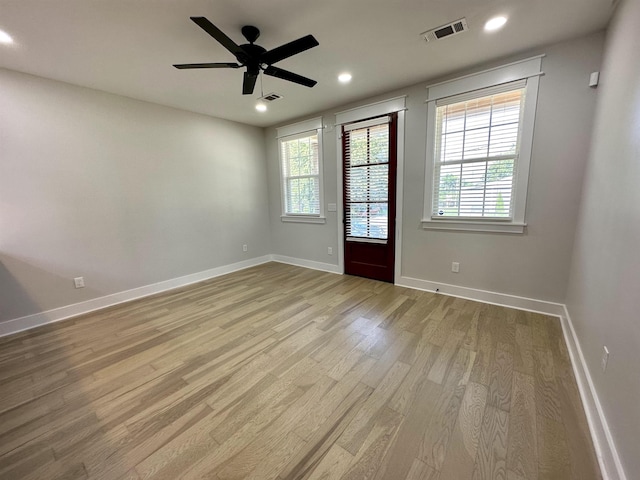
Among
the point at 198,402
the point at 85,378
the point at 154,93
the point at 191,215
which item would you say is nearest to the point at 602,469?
the point at 198,402

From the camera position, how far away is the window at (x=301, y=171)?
4.34m

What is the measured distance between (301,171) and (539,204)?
11.2 feet

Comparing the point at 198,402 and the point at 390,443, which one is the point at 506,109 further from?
the point at 198,402

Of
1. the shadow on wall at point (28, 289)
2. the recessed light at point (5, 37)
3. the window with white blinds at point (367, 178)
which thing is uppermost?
the recessed light at point (5, 37)

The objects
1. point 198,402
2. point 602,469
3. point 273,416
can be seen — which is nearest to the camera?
point 602,469

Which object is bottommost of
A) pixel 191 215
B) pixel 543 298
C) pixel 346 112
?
pixel 543 298

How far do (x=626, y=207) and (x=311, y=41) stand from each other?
208cm

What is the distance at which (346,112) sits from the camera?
382 cm

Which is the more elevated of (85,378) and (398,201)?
(398,201)

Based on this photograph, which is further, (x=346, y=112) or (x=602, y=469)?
(x=346, y=112)

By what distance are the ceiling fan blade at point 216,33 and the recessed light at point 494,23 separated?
1.99 m

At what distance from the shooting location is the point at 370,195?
381 cm

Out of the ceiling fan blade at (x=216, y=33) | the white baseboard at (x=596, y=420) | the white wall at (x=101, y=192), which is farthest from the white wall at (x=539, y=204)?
the white wall at (x=101, y=192)

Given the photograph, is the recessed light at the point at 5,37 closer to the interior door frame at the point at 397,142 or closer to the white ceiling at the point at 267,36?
the white ceiling at the point at 267,36
